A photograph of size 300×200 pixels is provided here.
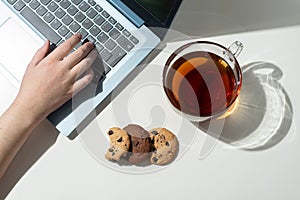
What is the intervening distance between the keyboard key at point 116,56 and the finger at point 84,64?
0.03m

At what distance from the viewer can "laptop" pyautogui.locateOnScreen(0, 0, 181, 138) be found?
2.61ft

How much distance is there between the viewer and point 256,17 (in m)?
0.86

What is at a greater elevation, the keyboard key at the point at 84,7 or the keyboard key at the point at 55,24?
the keyboard key at the point at 84,7

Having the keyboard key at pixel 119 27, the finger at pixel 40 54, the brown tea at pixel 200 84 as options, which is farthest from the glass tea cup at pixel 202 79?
the finger at pixel 40 54

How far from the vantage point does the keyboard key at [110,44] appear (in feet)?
2.67

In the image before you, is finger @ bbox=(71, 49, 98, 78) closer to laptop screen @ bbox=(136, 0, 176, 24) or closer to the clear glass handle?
laptop screen @ bbox=(136, 0, 176, 24)

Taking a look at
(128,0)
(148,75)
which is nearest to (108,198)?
(148,75)

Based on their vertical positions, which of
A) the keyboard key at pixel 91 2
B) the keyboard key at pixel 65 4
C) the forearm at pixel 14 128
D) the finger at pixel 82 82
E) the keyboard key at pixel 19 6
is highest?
the keyboard key at pixel 91 2

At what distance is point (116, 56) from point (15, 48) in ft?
0.57

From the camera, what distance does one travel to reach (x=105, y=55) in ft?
2.66

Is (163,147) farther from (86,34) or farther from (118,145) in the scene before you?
(86,34)

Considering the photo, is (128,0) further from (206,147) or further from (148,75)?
(206,147)

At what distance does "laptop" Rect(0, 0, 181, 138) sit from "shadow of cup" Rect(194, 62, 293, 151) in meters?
0.16

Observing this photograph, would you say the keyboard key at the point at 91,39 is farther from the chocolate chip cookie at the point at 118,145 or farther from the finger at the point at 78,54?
the chocolate chip cookie at the point at 118,145
